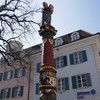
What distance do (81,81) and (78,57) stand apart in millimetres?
3176

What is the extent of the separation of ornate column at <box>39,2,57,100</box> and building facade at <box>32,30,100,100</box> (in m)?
11.1

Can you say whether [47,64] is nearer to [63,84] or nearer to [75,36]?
[63,84]

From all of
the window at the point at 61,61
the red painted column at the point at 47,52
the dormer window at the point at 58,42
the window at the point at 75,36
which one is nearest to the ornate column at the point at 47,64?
the red painted column at the point at 47,52

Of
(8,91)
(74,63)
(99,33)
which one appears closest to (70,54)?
(74,63)

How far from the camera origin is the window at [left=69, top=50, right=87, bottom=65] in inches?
756

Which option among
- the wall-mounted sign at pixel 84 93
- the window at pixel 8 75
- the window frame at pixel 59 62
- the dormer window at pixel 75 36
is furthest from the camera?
the window at pixel 8 75

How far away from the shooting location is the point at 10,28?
45.6 ft

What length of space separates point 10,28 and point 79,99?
1063cm

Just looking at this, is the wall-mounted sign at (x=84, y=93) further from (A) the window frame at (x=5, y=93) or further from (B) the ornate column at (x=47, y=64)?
(A) the window frame at (x=5, y=93)

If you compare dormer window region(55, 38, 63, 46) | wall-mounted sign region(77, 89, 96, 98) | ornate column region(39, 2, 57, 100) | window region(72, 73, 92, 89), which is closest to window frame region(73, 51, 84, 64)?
window region(72, 73, 92, 89)

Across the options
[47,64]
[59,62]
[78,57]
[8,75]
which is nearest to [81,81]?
[78,57]

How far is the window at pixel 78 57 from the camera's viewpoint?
756 inches

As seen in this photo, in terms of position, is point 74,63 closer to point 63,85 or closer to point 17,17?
point 63,85

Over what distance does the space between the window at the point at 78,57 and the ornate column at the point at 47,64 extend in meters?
11.3
